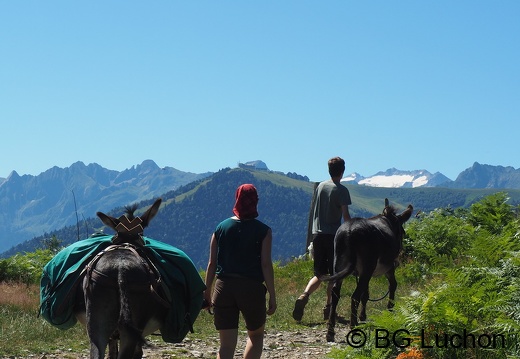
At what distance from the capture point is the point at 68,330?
1209cm

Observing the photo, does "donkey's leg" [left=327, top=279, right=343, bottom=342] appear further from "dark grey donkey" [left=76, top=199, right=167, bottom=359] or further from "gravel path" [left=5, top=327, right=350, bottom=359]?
"dark grey donkey" [left=76, top=199, right=167, bottom=359]

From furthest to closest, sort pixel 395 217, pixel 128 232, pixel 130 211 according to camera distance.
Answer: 1. pixel 395 217
2. pixel 130 211
3. pixel 128 232

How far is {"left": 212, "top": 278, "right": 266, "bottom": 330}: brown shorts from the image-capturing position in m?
7.36

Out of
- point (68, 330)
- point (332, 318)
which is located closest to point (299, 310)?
point (332, 318)

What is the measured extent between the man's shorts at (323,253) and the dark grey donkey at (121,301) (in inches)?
205

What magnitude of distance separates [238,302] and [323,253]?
5.02 meters

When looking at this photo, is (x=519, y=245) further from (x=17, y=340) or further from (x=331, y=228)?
(x=17, y=340)

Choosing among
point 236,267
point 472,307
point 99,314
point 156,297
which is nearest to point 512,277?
point 472,307

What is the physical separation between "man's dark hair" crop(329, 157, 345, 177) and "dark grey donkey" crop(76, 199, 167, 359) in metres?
5.16

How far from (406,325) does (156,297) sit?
102 inches

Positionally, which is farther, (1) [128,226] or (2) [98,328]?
(1) [128,226]

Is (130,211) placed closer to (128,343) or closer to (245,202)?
(245,202)

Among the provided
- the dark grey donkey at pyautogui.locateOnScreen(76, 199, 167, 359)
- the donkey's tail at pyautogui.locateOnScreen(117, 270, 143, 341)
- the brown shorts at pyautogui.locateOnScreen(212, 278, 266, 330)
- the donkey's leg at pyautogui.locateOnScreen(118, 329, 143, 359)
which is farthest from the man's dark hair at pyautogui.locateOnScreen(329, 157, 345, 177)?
the donkey's leg at pyautogui.locateOnScreen(118, 329, 143, 359)

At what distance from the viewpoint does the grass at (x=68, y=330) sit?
1096 centimetres
